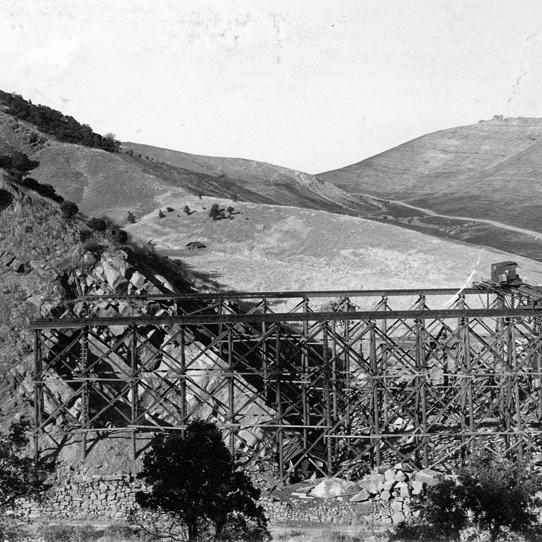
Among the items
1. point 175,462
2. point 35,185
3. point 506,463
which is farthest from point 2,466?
point 35,185

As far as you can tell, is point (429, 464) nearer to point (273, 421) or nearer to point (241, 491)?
point (273, 421)

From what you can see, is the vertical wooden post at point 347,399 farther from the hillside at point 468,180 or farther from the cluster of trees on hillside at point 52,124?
the hillside at point 468,180

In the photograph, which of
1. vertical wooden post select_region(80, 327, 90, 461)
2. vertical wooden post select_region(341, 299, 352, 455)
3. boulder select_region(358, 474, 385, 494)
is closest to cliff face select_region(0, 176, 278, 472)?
vertical wooden post select_region(80, 327, 90, 461)

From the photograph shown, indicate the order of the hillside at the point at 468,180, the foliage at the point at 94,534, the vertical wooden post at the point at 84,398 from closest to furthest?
the foliage at the point at 94,534, the vertical wooden post at the point at 84,398, the hillside at the point at 468,180

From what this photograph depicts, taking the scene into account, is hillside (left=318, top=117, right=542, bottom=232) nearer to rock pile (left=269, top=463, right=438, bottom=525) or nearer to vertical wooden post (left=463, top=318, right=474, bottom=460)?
vertical wooden post (left=463, top=318, right=474, bottom=460)

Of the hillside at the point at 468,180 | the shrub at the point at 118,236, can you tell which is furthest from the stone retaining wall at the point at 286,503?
the hillside at the point at 468,180

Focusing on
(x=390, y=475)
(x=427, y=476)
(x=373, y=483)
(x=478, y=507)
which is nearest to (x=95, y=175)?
(x=390, y=475)

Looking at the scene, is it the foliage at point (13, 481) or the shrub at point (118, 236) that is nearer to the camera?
the foliage at point (13, 481)

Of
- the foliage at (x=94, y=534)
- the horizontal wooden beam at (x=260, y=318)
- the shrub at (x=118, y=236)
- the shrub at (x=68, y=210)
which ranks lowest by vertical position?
the foliage at (x=94, y=534)
